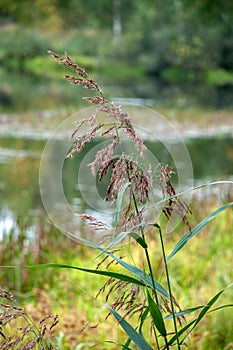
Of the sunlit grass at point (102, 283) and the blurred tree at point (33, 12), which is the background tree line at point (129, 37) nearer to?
the blurred tree at point (33, 12)

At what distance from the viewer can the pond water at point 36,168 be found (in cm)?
789

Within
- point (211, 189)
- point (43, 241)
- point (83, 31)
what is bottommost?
point (43, 241)

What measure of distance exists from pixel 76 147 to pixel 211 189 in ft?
19.5

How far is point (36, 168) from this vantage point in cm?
1012

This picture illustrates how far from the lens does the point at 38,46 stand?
3878 cm

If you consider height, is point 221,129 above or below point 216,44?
below

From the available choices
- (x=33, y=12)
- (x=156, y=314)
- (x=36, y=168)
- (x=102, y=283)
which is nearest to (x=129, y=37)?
(x=33, y=12)

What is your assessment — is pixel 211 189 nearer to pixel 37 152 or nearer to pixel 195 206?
pixel 195 206

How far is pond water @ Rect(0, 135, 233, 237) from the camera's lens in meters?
7.89

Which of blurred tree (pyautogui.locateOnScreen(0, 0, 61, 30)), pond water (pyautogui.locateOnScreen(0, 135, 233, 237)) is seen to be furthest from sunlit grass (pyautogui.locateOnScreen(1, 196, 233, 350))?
blurred tree (pyautogui.locateOnScreen(0, 0, 61, 30))

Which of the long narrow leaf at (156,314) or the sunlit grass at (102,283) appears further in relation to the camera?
the sunlit grass at (102,283)

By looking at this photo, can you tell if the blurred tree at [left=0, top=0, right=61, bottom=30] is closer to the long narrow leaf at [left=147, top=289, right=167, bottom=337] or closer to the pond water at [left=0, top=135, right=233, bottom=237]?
the pond water at [left=0, top=135, right=233, bottom=237]

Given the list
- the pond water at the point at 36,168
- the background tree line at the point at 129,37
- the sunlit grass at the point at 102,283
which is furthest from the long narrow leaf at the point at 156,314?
the background tree line at the point at 129,37

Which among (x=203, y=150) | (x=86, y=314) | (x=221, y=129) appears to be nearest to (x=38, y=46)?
(x=221, y=129)
